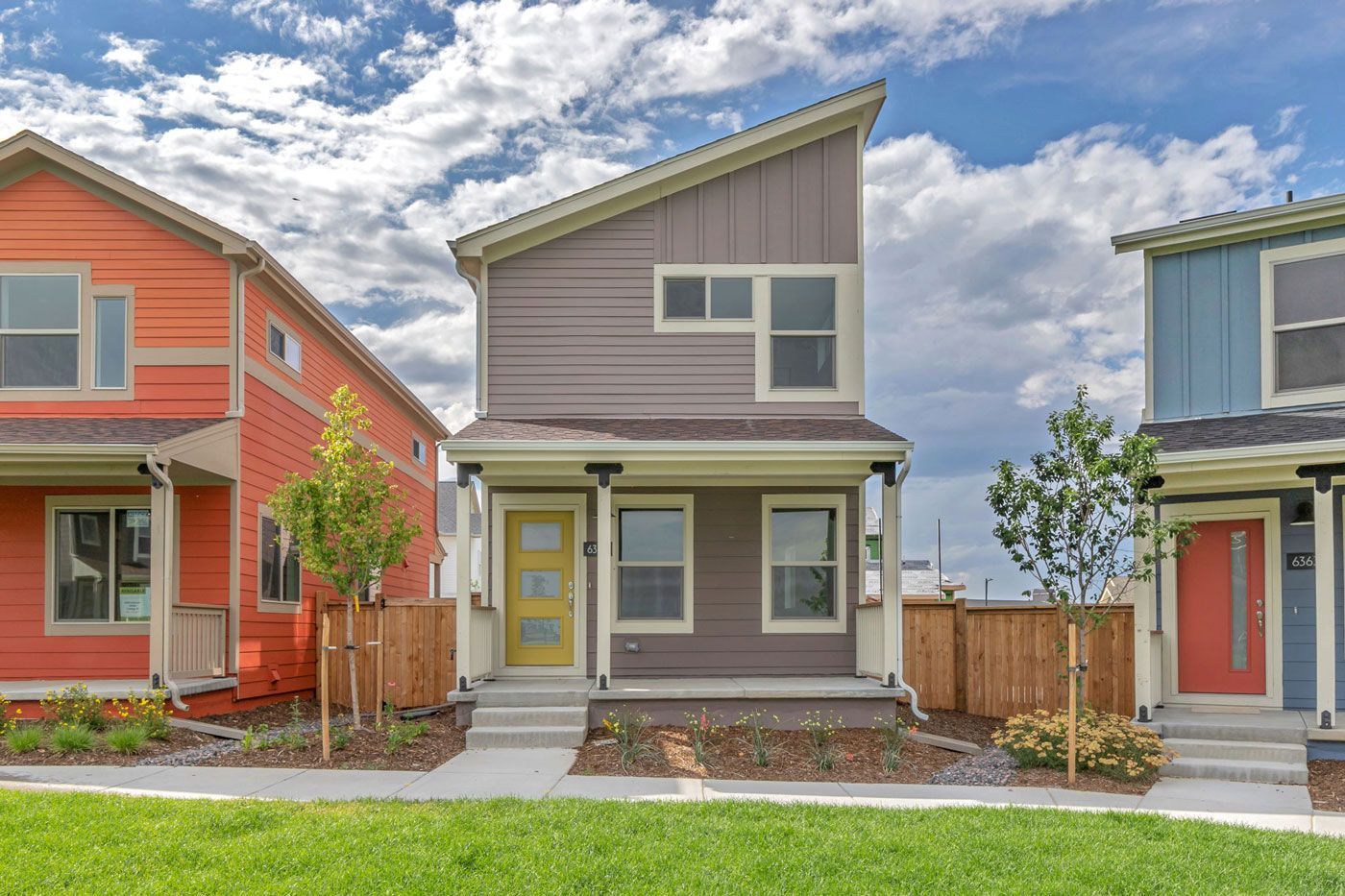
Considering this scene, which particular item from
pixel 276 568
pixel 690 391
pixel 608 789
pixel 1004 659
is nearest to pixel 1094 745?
pixel 1004 659

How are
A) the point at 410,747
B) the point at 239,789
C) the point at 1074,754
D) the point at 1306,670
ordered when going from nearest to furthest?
the point at 239,789
the point at 1074,754
the point at 410,747
the point at 1306,670

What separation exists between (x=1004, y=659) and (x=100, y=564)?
1114 cm

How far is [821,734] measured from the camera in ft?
33.6

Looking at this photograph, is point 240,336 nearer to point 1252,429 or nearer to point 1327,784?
point 1252,429

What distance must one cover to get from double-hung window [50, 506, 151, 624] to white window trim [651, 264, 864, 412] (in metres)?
6.95

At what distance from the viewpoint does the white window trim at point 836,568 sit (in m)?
11.9

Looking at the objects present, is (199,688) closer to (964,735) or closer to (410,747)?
(410,747)

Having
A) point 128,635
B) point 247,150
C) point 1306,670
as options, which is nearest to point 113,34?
point 247,150

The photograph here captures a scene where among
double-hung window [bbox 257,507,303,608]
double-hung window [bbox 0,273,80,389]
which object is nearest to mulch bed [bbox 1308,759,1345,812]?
double-hung window [bbox 257,507,303,608]

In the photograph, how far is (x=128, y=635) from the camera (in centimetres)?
1221

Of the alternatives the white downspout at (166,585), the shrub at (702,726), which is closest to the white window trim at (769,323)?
the shrub at (702,726)

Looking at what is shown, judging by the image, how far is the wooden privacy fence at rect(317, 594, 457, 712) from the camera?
1317cm

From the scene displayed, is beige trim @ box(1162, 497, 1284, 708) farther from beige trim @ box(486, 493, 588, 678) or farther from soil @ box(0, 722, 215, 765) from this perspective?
soil @ box(0, 722, 215, 765)

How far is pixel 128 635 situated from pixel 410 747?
16.1ft
